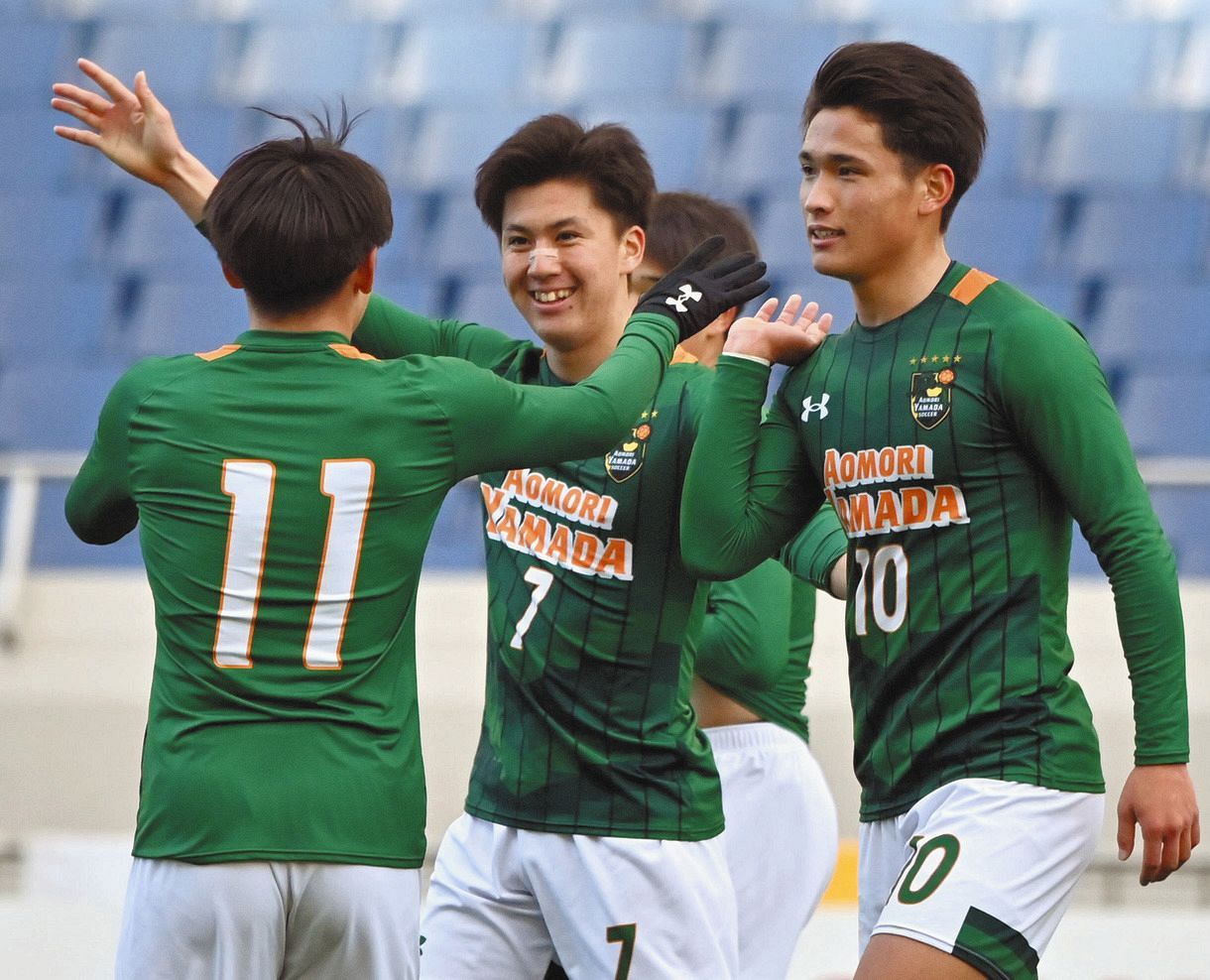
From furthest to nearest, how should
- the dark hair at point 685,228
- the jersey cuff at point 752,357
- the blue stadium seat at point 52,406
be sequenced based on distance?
the blue stadium seat at point 52,406
the dark hair at point 685,228
the jersey cuff at point 752,357

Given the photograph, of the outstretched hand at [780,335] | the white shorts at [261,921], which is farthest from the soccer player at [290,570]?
the outstretched hand at [780,335]

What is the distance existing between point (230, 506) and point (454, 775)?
5.40 m

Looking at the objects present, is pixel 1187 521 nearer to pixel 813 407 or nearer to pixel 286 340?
pixel 813 407

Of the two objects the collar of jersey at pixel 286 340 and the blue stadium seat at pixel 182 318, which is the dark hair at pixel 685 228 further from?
the blue stadium seat at pixel 182 318

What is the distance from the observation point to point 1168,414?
1020 cm

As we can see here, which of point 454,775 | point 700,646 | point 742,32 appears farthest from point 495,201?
point 742,32

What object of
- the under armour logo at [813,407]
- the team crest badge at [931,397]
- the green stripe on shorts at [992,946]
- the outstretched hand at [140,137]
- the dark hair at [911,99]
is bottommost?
the green stripe on shorts at [992,946]

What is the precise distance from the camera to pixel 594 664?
3418mm

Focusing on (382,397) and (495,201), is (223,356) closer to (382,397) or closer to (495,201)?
(382,397)

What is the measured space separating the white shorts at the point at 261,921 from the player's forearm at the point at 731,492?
2.78 ft

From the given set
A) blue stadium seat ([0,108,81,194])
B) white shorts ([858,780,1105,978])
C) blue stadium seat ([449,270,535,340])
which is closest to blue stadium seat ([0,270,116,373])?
blue stadium seat ([0,108,81,194])

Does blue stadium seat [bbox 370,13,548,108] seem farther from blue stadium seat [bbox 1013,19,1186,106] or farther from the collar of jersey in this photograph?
the collar of jersey

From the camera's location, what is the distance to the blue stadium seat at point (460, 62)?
12.1 meters

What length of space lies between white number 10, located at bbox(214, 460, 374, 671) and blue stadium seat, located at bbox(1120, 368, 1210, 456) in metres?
8.10
